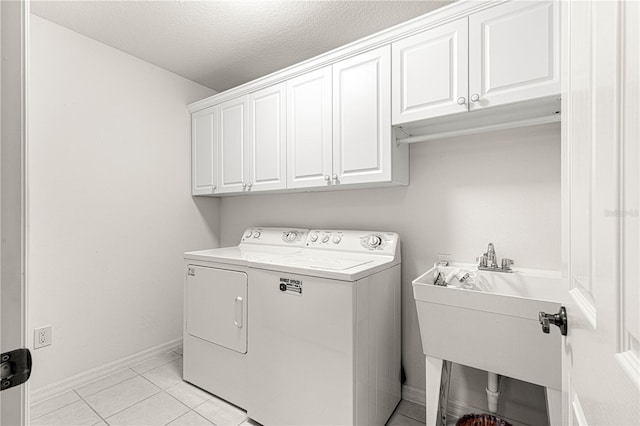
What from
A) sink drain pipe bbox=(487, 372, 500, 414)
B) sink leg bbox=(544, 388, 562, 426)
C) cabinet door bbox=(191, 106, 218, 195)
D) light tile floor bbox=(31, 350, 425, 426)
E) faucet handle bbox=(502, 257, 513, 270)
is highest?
cabinet door bbox=(191, 106, 218, 195)

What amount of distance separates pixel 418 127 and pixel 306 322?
1.34 meters

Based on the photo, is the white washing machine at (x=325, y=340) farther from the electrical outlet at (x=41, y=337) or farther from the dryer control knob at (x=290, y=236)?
the electrical outlet at (x=41, y=337)


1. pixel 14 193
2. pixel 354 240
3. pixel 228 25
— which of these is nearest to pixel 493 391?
pixel 354 240

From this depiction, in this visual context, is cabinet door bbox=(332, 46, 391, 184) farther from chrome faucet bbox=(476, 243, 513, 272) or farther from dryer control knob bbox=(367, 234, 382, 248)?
chrome faucet bbox=(476, 243, 513, 272)

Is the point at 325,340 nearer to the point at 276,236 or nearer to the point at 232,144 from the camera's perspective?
the point at 276,236

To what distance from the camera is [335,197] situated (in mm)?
2404

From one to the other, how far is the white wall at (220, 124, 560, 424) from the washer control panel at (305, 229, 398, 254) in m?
0.14

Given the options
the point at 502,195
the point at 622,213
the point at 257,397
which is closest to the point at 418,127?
the point at 502,195

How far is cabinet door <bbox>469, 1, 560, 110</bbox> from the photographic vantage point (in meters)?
1.34

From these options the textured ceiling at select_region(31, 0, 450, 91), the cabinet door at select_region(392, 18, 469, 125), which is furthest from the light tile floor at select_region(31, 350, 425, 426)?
the textured ceiling at select_region(31, 0, 450, 91)

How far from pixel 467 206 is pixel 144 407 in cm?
243

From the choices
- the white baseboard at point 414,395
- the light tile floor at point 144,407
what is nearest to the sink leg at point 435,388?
the light tile floor at point 144,407

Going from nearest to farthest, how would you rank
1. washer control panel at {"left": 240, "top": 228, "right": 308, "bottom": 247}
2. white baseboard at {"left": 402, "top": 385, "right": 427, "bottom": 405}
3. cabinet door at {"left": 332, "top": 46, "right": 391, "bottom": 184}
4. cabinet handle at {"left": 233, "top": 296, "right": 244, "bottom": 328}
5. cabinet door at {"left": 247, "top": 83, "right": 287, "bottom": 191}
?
cabinet door at {"left": 332, "top": 46, "right": 391, "bottom": 184}, cabinet handle at {"left": 233, "top": 296, "right": 244, "bottom": 328}, white baseboard at {"left": 402, "top": 385, "right": 427, "bottom": 405}, cabinet door at {"left": 247, "top": 83, "right": 287, "bottom": 191}, washer control panel at {"left": 240, "top": 228, "right": 308, "bottom": 247}

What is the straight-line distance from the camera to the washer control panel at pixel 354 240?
1995 millimetres
